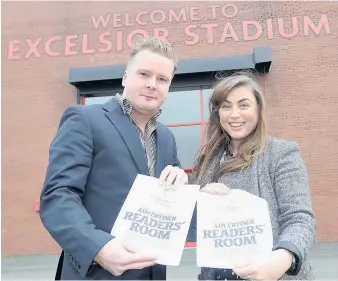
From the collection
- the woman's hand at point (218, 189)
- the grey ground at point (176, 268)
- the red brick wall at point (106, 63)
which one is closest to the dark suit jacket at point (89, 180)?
the woman's hand at point (218, 189)

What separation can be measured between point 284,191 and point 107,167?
73 centimetres

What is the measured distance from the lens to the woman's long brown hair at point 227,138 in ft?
5.77

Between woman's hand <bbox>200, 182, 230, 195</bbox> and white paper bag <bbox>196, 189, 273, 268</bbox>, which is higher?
woman's hand <bbox>200, 182, 230, 195</bbox>

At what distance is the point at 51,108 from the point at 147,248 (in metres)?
7.26

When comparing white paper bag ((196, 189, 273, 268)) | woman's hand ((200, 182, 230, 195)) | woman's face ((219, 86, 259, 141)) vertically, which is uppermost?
woman's face ((219, 86, 259, 141))

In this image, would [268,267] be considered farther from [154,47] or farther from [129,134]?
[154,47]

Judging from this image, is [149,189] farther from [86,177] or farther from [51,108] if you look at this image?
[51,108]

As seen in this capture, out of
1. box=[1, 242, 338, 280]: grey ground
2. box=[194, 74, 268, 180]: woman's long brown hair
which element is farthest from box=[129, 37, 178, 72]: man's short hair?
box=[1, 242, 338, 280]: grey ground

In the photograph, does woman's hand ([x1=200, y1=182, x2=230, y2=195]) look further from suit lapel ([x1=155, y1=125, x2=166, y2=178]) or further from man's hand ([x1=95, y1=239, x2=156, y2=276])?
man's hand ([x1=95, y1=239, x2=156, y2=276])

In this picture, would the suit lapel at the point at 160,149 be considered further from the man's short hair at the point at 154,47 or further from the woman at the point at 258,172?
the man's short hair at the point at 154,47

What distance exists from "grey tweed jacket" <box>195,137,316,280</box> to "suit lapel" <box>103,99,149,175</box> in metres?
0.36

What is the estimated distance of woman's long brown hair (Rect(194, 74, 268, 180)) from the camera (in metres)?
1.76

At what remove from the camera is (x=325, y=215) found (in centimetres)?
721

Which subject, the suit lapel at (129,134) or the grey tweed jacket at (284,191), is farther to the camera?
the suit lapel at (129,134)
